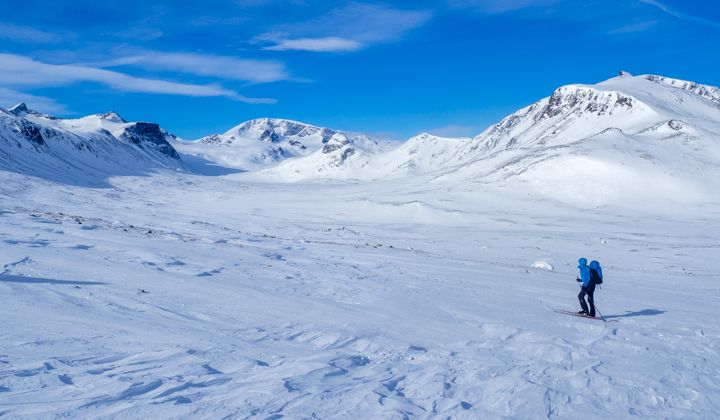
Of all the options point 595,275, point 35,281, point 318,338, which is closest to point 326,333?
point 318,338

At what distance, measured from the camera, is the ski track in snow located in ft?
23.6

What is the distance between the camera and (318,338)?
1030 centimetres

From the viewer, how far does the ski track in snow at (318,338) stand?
23.6 feet

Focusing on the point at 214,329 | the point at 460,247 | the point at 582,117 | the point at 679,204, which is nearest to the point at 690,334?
the point at 214,329

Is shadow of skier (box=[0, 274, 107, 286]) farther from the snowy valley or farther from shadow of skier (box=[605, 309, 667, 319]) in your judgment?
shadow of skier (box=[605, 309, 667, 319])

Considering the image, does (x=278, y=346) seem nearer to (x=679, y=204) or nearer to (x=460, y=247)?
(x=460, y=247)

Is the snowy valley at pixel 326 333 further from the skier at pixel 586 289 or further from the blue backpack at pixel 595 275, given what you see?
the blue backpack at pixel 595 275

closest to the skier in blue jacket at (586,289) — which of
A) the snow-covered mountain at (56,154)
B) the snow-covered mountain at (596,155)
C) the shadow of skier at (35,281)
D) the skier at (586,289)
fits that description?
the skier at (586,289)

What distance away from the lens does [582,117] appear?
173500mm

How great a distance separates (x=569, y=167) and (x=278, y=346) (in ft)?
294

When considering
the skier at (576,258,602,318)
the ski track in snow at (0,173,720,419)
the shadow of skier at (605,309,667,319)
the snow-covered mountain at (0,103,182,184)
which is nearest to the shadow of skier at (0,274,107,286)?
the ski track in snow at (0,173,720,419)

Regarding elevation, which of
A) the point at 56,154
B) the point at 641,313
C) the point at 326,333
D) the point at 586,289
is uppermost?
the point at 56,154

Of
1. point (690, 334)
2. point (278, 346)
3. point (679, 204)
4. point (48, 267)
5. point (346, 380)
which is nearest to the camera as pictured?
point (346, 380)

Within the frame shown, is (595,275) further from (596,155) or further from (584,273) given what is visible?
(596,155)
